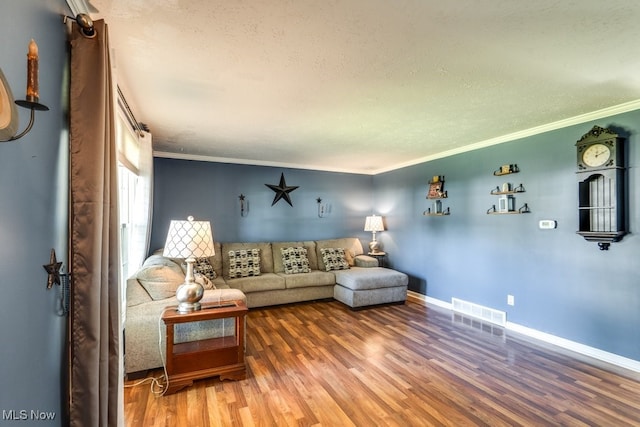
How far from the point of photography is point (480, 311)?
3910 millimetres

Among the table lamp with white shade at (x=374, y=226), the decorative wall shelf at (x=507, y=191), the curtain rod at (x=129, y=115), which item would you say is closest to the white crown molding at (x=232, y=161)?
the table lamp with white shade at (x=374, y=226)

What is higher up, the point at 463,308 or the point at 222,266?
the point at 222,266

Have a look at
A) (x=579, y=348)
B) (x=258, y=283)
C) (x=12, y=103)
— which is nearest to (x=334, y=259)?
(x=258, y=283)

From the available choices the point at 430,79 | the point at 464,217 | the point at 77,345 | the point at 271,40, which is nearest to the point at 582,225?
the point at 464,217

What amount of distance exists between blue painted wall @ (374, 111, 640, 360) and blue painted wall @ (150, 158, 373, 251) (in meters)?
1.45

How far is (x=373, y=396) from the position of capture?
7.20 feet

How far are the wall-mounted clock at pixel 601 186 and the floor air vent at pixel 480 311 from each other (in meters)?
1.36

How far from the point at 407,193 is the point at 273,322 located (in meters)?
3.17

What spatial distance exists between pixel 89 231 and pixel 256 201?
3975 mm

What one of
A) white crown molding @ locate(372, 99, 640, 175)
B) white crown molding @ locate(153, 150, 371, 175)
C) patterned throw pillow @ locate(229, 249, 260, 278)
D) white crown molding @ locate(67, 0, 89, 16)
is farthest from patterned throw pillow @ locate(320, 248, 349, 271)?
white crown molding @ locate(67, 0, 89, 16)

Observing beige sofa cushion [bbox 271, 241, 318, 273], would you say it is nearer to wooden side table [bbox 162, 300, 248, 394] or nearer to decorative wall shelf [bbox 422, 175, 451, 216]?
decorative wall shelf [bbox 422, 175, 451, 216]

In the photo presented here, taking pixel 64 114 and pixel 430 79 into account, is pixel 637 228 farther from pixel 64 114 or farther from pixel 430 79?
pixel 64 114

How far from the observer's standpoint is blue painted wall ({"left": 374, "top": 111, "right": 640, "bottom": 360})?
107 inches

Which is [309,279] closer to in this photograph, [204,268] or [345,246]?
[345,246]
